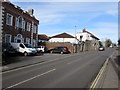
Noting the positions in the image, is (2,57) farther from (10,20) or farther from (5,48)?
(10,20)

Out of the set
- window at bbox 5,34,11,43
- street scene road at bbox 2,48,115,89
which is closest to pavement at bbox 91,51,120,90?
street scene road at bbox 2,48,115,89

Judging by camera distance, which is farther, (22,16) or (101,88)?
(22,16)

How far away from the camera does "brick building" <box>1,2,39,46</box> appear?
26.6 m

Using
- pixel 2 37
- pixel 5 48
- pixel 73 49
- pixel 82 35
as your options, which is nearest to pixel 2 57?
pixel 5 48

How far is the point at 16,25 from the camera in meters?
30.4

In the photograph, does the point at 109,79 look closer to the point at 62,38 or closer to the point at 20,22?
the point at 20,22

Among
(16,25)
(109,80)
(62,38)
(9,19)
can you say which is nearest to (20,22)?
(16,25)

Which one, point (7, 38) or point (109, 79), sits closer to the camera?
point (109, 79)

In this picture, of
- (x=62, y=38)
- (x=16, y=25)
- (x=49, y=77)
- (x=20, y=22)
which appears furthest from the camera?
(x=62, y=38)

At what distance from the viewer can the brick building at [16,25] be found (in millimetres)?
26584

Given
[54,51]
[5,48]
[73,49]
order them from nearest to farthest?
[5,48] < [54,51] < [73,49]

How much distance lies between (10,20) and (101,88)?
24.0 m

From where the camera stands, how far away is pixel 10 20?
28531mm

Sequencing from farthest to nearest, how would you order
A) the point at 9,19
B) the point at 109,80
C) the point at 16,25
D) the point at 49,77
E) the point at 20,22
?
the point at 20,22
the point at 16,25
the point at 9,19
the point at 49,77
the point at 109,80
